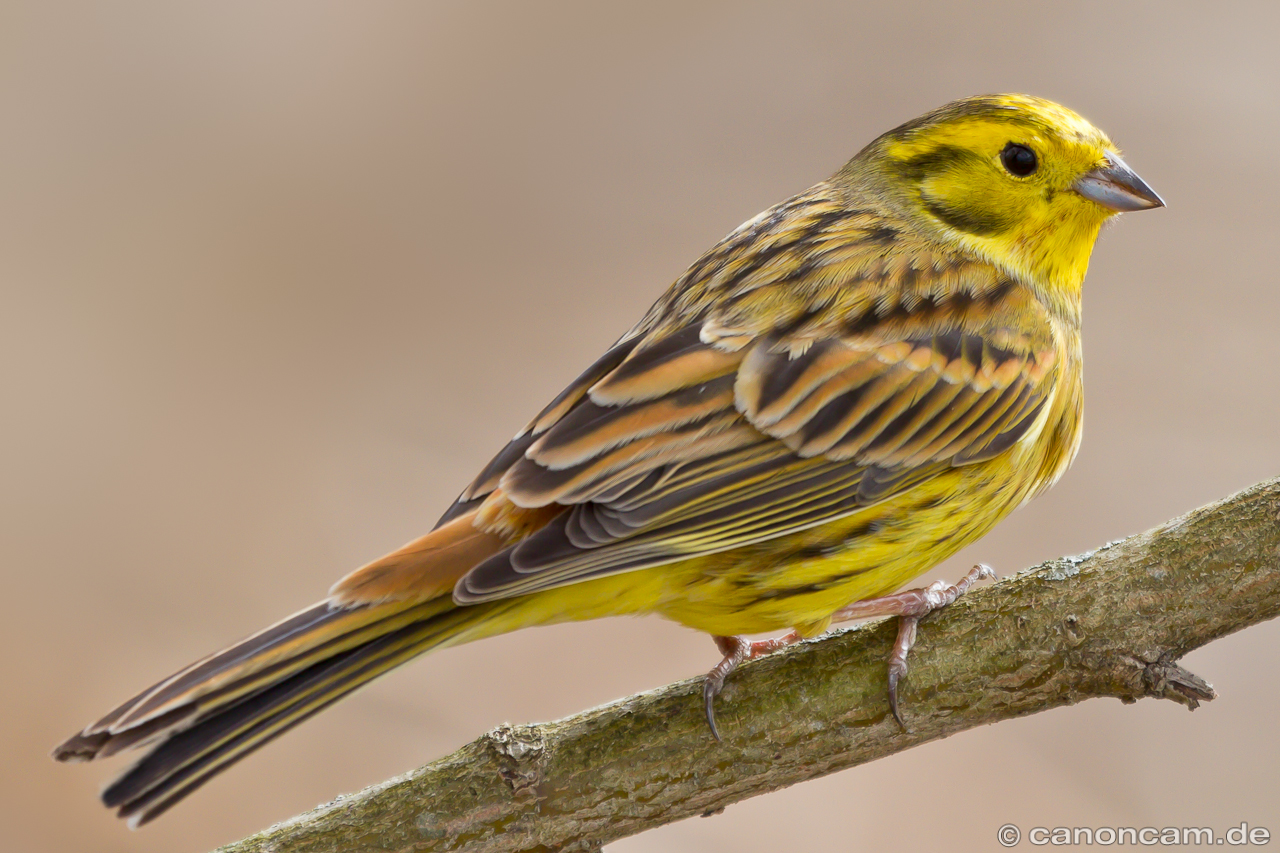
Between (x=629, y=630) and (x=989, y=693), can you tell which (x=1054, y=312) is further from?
(x=629, y=630)

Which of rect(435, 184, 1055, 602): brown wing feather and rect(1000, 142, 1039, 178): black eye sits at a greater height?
rect(1000, 142, 1039, 178): black eye

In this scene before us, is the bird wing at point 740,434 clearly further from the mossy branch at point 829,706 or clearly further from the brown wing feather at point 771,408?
the mossy branch at point 829,706

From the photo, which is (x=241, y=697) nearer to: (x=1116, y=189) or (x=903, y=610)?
(x=903, y=610)

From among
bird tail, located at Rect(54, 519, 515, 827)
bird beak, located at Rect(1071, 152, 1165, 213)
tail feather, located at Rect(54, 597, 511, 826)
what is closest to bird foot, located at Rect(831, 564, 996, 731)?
bird tail, located at Rect(54, 519, 515, 827)

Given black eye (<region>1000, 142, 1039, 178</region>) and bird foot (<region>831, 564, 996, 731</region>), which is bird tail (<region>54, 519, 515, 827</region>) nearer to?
bird foot (<region>831, 564, 996, 731</region>)

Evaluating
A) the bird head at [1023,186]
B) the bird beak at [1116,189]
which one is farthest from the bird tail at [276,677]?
the bird beak at [1116,189]

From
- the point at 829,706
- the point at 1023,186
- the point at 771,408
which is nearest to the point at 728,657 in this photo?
the point at 829,706
